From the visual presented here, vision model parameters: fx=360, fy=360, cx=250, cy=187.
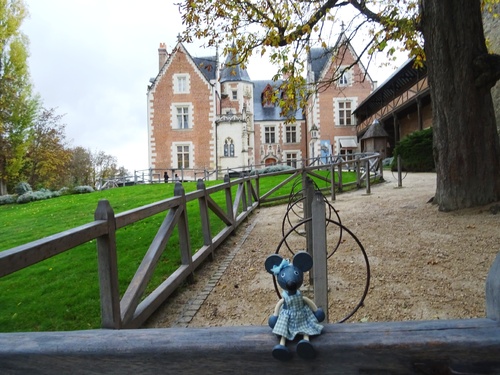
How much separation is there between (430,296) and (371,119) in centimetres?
2891

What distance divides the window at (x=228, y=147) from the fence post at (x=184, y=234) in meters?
30.8

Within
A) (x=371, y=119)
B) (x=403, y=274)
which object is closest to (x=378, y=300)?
(x=403, y=274)

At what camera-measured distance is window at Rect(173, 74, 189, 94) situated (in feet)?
113

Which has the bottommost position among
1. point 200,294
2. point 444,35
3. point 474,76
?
point 200,294

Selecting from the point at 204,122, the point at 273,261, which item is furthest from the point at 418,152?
the point at 204,122

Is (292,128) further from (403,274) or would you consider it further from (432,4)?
(403,274)

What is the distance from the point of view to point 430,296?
382 centimetres

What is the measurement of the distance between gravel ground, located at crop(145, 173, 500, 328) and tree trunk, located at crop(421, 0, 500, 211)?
50 cm

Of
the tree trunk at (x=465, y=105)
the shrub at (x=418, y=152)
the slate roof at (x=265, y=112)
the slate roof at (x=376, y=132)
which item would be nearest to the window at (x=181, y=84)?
the slate roof at (x=265, y=112)

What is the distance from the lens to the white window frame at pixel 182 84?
34.5 meters

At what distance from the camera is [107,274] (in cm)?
273

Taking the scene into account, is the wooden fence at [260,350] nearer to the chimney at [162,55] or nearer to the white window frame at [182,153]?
the white window frame at [182,153]

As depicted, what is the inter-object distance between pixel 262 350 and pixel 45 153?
35.1 metres

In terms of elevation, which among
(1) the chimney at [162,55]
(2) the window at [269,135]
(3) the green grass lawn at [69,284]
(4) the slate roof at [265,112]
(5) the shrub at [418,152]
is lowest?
(3) the green grass lawn at [69,284]
